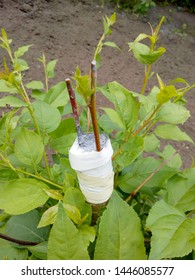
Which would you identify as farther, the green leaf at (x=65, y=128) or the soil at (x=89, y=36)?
the soil at (x=89, y=36)

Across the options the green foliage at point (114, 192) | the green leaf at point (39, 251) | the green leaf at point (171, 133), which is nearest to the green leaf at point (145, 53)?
the green foliage at point (114, 192)

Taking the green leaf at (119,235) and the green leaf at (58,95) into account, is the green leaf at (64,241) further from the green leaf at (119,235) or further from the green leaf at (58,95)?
the green leaf at (58,95)

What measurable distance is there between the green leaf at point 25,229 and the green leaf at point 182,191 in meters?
0.28

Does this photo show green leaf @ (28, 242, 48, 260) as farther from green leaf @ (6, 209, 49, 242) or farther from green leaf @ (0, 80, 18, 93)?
green leaf @ (0, 80, 18, 93)

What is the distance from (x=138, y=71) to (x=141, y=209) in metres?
1.76

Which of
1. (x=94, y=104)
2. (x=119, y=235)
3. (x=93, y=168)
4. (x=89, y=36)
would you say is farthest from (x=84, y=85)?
(x=89, y=36)

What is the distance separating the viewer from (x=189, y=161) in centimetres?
193

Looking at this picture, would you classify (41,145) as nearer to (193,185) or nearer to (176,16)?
(193,185)

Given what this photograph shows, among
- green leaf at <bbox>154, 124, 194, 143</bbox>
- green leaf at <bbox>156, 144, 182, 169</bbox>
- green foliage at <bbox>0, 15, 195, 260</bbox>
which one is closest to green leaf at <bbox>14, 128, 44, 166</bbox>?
green foliage at <bbox>0, 15, 195, 260</bbox>

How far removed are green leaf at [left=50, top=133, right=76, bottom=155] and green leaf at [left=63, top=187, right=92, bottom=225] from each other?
117mm

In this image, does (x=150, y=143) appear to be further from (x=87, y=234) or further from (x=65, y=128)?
(x=87, y=234)

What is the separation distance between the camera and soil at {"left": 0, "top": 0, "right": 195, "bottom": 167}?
2455 millimetres

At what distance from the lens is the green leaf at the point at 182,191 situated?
28.5 inches
